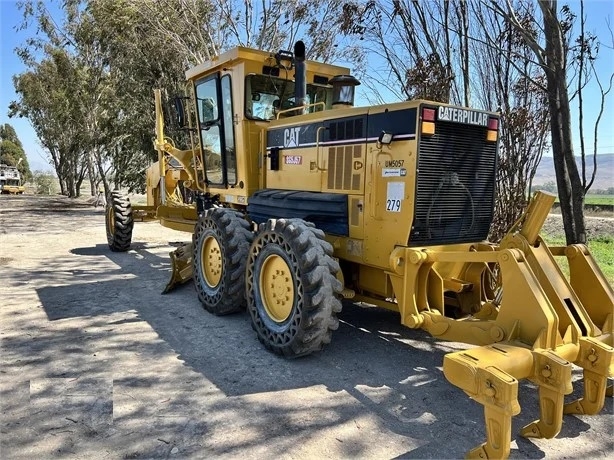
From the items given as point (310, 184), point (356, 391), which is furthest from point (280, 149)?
point (356, 391)

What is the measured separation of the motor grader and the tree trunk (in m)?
1.01

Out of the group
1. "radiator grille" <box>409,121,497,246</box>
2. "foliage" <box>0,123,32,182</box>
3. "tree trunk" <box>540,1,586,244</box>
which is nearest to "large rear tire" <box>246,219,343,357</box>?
"radiator grille" <box>409,121,497,246</box>

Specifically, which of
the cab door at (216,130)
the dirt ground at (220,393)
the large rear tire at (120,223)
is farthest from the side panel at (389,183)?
the large rear tire at (120,223)

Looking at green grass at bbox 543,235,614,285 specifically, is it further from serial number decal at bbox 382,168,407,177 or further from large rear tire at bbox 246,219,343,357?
large rear tire at bbox 246,219,343,357

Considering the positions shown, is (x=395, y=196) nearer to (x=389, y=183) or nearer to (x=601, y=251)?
(x=389, y=183)

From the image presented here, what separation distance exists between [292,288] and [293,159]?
1634 millimetres

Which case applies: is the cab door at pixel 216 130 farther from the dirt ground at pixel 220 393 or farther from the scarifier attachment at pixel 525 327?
the scarifier attachment at pixel 525 327

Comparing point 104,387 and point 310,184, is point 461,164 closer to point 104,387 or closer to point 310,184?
point 310,184

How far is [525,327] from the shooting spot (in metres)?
3.27

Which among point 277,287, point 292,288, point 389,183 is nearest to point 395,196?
point 389,183

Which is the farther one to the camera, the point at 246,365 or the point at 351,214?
the point at 351,214

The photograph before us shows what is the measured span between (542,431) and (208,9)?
15968mm

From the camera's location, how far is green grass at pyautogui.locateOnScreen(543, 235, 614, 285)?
7.47 meters

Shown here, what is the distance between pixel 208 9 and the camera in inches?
630
